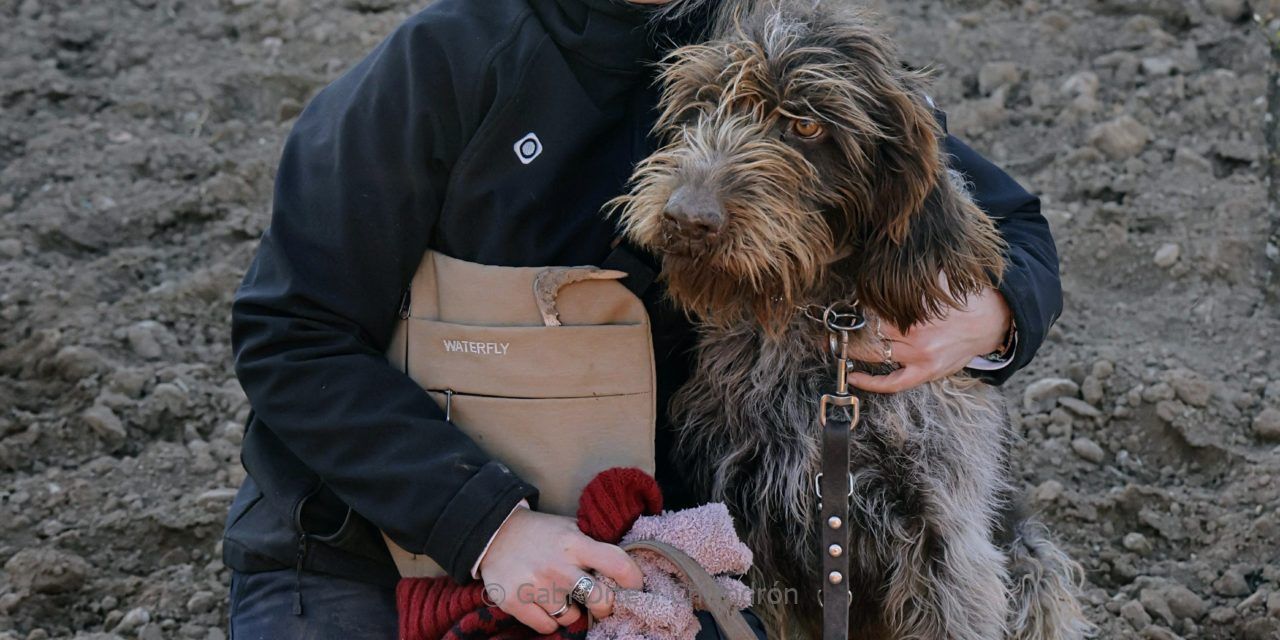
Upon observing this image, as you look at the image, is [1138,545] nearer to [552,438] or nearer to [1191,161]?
[1191,161]

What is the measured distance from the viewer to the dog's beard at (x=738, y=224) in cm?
235

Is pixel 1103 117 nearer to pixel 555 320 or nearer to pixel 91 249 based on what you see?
pixel 555 320

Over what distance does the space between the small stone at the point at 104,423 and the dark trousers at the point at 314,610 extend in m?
1.35

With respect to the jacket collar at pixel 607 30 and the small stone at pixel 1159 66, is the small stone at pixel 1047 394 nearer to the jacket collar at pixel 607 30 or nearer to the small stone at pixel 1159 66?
the small stone at pixel 1159 66

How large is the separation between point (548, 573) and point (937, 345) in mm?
937

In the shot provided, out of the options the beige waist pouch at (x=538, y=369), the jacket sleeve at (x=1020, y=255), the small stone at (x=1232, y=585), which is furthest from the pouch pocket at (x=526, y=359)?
the small stone at (x=1232, y=585)

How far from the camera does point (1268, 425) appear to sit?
3846 mm

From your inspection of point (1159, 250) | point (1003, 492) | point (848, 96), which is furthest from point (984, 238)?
point (1159, 250)

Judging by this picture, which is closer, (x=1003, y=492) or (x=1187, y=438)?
(x=1003, y=492)

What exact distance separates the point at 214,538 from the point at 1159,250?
316 cm

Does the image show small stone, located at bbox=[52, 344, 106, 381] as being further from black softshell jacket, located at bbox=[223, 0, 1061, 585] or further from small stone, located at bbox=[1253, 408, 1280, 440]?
small stone, located at bbox=[1253, 408, 1280, 440]

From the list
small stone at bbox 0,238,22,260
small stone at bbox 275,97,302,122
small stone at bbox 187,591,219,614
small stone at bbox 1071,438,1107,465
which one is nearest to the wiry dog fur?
small stone at bbox 1071,438,1107,465

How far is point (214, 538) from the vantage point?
3635 millimetres

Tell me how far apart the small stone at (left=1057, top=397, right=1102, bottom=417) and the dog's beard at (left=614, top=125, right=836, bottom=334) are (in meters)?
1.82
